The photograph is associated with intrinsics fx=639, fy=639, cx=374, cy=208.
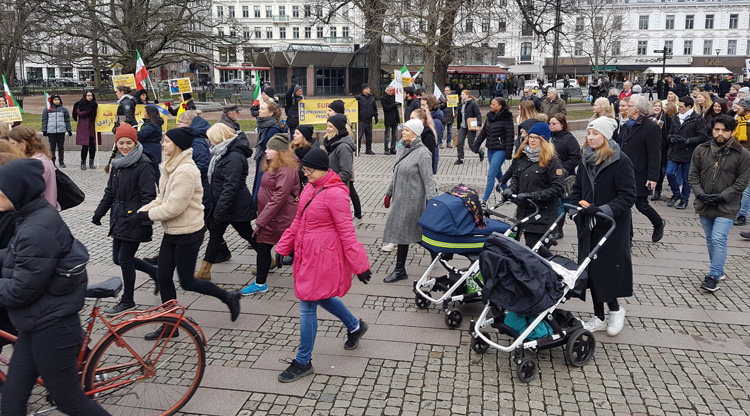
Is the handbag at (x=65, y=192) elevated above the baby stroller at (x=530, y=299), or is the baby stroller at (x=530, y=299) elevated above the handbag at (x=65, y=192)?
the handbag at (x=65, y=192)

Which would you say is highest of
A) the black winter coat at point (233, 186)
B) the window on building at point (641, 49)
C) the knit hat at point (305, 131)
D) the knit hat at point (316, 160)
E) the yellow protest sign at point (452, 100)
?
the window on building at point (641, 49)

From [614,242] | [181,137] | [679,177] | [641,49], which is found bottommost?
[679,177]

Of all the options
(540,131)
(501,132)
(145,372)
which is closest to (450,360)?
(145,372)

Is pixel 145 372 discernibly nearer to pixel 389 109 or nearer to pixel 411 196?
pixel 411 196

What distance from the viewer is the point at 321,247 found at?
472 centimetres

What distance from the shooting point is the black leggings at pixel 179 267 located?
18.6 feet

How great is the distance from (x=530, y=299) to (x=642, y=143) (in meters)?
4.52

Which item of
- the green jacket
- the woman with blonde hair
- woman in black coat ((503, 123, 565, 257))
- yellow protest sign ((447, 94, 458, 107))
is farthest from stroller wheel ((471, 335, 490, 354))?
yellow protest sign ((447, 94, 458, 107))

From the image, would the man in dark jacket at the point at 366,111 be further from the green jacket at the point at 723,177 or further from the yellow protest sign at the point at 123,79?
the green jacket at the point at 723,177

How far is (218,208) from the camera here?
677cm

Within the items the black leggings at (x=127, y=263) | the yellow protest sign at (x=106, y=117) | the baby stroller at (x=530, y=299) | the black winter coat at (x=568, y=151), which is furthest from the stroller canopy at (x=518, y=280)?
the yellow protest sign at (x=106, y=117)

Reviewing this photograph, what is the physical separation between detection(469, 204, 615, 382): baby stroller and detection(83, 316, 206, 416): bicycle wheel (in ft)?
7.21

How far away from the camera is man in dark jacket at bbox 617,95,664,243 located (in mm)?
7968

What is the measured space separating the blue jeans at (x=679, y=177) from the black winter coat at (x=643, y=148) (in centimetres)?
326
